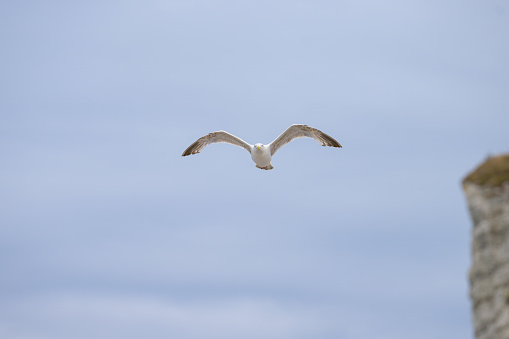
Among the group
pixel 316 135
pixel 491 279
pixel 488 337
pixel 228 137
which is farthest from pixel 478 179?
pixel 228 137

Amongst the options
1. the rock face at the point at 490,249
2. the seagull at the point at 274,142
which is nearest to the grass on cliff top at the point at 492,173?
the rock face at the point at 490,249

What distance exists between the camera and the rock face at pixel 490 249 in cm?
2322

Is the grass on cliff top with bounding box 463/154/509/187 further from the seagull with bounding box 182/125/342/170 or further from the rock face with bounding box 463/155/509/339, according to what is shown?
the seagull with bounding box 182/125/342/170

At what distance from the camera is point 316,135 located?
146 ft

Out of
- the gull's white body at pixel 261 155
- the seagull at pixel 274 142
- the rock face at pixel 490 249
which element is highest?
the seagull at pixel 274 142

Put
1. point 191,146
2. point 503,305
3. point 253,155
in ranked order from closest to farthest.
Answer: point 503,305 < point 253,155 < point 191,146

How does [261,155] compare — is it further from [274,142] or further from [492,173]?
[492,173]

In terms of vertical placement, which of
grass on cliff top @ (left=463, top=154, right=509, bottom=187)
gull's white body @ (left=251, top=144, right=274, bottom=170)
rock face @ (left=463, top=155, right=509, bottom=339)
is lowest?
rock face @ (left=463, top=155, right=509, bottom=339)

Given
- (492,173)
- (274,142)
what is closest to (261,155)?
(274,142)

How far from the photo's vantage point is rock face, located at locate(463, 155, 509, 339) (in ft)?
76.2

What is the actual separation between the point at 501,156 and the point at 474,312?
5.43 meters

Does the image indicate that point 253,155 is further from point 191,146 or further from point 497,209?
point 497,209

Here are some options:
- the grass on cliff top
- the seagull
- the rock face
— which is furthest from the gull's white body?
the rock face

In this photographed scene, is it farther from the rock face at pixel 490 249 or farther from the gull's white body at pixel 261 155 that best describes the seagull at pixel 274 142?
the rock face at pixel 490 249
